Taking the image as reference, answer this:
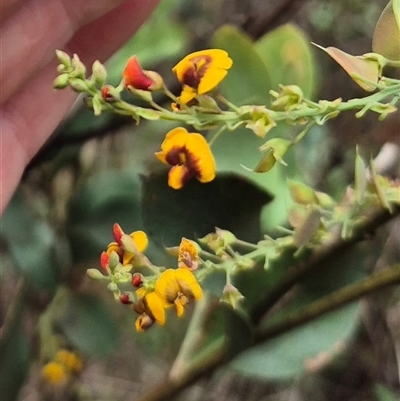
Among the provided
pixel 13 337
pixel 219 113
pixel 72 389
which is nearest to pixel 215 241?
pixel 219 113

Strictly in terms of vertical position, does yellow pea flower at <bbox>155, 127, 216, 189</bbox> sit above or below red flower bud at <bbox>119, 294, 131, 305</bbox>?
above

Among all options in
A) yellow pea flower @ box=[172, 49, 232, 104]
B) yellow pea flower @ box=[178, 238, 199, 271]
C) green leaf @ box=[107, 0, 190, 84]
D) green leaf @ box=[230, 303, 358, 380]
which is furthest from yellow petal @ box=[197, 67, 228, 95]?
green leaf @ box=[107, 0, 190, 84]

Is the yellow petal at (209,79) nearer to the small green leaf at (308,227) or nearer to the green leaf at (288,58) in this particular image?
the small green leaf at (308,227)

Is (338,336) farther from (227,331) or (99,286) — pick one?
(99,286)


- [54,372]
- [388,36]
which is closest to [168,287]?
[388,36]

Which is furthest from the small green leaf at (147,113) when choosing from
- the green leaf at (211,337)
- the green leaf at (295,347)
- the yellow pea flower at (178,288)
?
the green leaf at (295,347)

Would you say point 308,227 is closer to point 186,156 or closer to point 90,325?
point 186,156

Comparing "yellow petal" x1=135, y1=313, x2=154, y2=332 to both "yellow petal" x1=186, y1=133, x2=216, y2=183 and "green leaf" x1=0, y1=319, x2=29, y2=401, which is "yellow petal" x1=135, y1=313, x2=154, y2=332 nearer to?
"yellow petal" x1=186, y1=133, x2=216, y2=183
